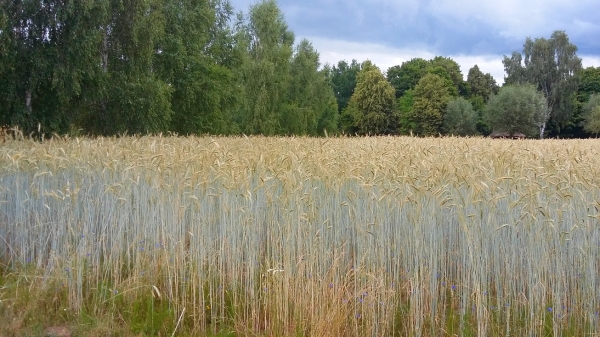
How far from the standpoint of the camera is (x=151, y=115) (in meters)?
17.3

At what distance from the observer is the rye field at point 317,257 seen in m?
3.91

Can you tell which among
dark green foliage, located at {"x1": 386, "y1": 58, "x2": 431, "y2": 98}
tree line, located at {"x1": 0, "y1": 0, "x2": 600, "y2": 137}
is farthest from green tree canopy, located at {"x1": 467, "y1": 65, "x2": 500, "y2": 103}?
dark green foliage, located at {"x1": 386, "y1": 58, "x2": 431, "y2": 98}

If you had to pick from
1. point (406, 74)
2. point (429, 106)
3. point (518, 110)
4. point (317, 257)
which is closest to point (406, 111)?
point (429, 106)

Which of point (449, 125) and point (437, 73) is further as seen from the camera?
point (437, 73)

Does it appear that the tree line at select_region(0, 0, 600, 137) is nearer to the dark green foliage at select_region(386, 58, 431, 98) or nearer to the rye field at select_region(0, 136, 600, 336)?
the dark green foliage at select_region(386, 58, 431, 98)

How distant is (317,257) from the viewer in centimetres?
423

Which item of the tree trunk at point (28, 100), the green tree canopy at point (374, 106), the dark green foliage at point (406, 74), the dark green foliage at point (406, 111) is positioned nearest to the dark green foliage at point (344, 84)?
the dark green foliage at point (406, 74)

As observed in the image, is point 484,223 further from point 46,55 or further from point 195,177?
point 46,55

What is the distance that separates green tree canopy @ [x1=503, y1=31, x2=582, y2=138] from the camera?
5288cm

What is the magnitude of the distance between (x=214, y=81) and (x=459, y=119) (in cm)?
3334

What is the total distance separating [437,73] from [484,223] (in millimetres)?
60640

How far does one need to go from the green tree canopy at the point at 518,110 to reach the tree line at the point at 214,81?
13 centimetres

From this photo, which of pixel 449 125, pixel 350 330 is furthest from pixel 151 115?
pixel 449 125

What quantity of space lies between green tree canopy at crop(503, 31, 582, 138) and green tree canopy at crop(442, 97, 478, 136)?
8011 millimetres
